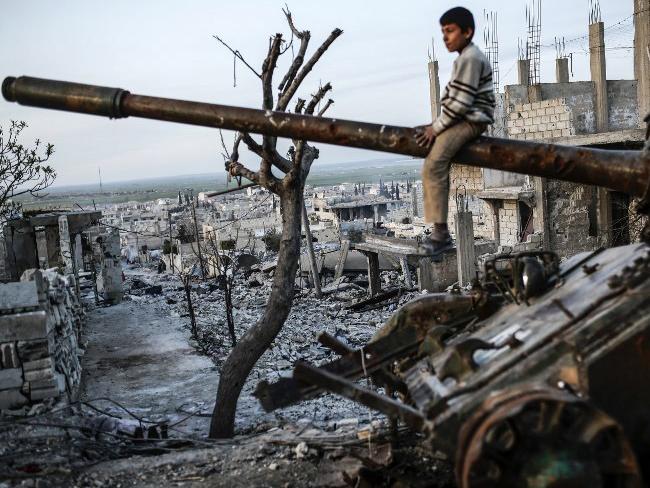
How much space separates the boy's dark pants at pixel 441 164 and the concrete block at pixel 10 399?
222 inches

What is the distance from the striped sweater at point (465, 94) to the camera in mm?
4343

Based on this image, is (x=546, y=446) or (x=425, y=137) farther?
(x=425, y=137)

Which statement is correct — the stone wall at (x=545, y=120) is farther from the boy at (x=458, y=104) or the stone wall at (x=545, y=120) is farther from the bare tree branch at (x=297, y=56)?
the boy at (x=458, y=104)

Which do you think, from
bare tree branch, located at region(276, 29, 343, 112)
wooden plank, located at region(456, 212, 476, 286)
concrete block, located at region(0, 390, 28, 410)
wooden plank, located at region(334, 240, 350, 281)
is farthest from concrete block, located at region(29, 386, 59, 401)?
wooden plank, located at region(334, 240, 350, 281)

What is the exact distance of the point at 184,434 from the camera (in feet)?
28.3

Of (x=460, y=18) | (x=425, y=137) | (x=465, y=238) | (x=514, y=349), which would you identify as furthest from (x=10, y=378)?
(x=465, y=238)

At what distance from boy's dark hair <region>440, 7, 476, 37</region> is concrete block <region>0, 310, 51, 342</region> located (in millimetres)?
5797

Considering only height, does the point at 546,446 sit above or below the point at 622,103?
below

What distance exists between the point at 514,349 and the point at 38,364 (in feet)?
20.0

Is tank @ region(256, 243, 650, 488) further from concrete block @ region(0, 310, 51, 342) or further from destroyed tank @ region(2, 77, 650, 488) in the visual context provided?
concrete block @ region(0, 310, 51, 342)

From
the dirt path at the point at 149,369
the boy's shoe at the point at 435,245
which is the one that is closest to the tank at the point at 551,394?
the boy's shoe at the point at 435,245

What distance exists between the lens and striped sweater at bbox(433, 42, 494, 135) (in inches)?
171

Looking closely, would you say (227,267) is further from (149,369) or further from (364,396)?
(364,396)

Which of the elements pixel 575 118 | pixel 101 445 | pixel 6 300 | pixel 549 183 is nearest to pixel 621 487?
pixel 101 445
